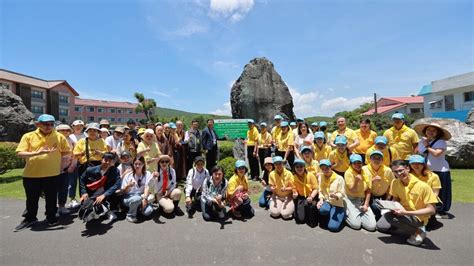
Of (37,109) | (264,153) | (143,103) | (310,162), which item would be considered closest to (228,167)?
(264,153)

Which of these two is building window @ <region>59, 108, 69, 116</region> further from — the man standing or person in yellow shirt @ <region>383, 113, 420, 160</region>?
person in yellow shirt @ <region>383, 113, 420, 160</region>

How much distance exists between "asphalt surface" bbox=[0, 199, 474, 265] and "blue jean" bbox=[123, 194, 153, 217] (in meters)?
0.21

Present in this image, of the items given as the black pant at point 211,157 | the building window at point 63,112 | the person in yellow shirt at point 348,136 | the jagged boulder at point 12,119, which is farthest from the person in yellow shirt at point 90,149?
the building window at point 63,112

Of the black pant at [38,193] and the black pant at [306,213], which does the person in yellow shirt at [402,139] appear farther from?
the black pant at [38,193]

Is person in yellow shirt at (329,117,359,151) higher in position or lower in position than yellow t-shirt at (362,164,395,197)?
higher

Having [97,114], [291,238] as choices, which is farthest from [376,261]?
[97,114]

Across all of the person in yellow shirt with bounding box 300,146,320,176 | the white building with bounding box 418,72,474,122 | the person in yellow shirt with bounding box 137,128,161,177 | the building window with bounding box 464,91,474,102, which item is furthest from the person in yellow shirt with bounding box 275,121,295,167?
the building window with bounding box 464,91,474,102

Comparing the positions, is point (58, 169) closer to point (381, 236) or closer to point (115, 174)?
point (115, 174)

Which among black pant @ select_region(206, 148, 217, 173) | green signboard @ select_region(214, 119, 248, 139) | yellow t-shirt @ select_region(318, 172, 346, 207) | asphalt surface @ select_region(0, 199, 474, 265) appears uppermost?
green signboard @ select_region(214, 119, 248, 139)

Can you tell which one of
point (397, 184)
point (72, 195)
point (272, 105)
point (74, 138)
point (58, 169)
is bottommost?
point (72, 195)

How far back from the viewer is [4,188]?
7523 millimetres

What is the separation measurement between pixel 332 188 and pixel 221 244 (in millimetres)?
2123

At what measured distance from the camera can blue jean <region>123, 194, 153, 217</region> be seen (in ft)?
15.4

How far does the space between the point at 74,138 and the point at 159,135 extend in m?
1.94
